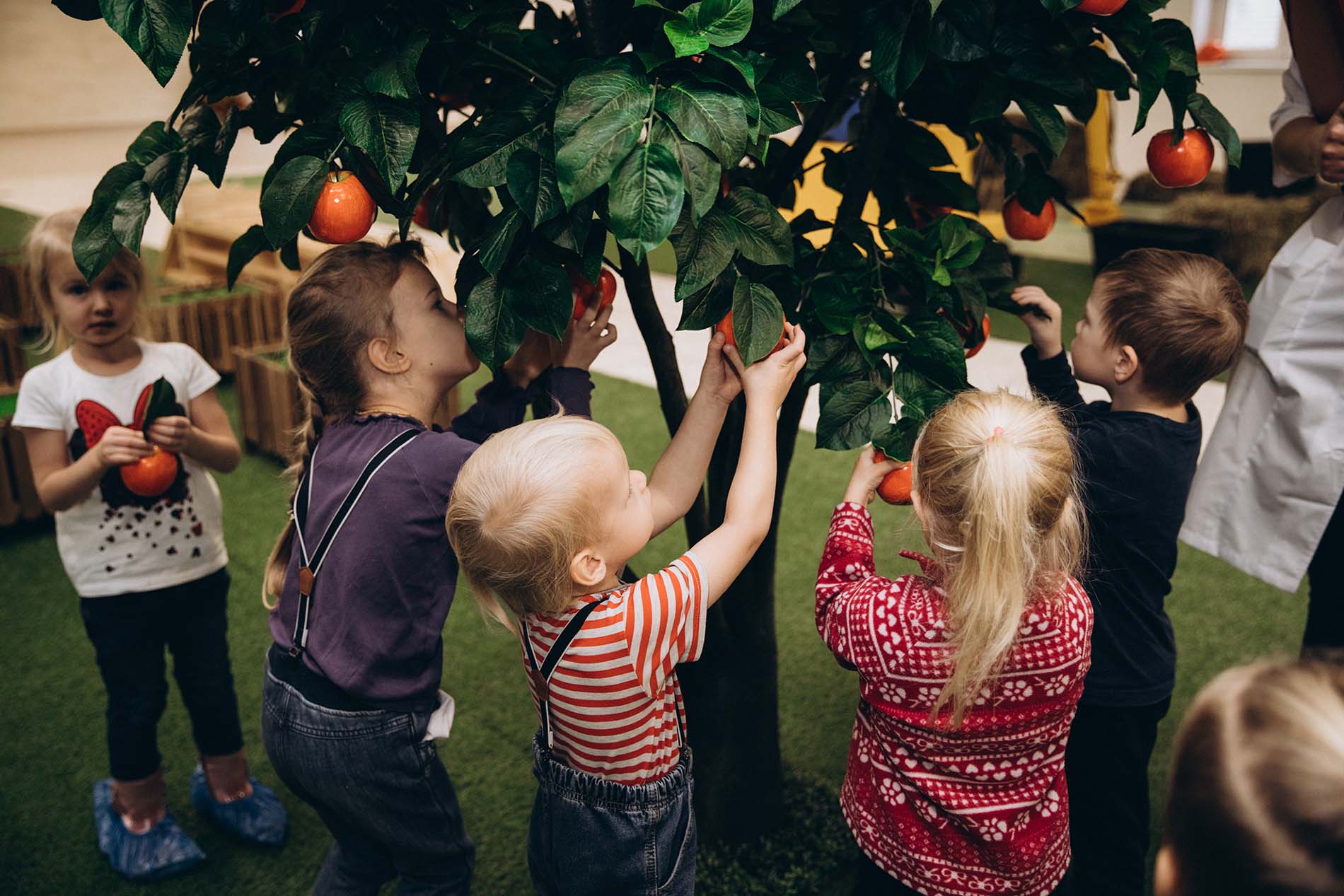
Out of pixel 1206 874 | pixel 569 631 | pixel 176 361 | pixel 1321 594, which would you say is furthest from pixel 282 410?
pixel 1206 874

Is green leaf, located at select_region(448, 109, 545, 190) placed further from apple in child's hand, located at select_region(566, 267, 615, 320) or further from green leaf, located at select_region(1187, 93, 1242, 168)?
green leaf, located at select_region(1187, 93, 1242, 168)

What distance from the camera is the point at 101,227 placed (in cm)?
136

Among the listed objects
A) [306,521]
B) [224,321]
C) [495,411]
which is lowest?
[224,321]

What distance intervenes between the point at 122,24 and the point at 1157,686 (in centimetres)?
172

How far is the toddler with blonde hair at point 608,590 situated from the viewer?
4.46ft

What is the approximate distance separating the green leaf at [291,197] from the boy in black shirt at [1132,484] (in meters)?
1.08

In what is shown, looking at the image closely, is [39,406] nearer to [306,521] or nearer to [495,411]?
[306,521]

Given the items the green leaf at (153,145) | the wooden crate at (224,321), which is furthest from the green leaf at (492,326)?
the wooden crate at (224,321)

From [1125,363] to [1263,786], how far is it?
3.75 ft

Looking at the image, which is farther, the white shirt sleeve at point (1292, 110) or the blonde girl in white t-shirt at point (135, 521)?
the blonde girl in white t-shirt at point (135, 521)

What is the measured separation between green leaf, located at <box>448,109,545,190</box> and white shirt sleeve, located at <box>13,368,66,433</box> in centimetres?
139

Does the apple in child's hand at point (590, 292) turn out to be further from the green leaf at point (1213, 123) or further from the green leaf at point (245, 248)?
the green leaf at point (1213, 123)

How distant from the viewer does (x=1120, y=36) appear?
144 cm

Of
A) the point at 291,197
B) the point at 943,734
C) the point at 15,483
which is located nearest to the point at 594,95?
the point at 291,197
